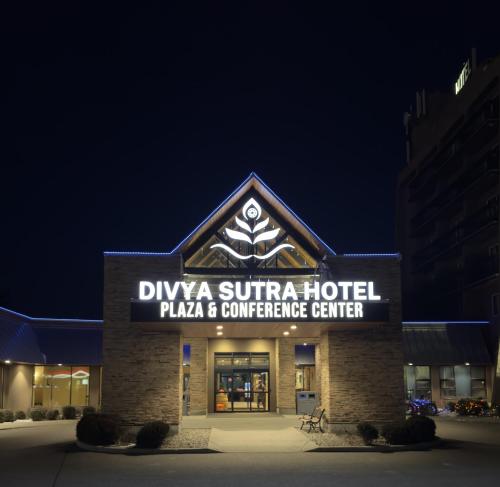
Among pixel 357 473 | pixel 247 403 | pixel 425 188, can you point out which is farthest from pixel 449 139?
pixel 357 473

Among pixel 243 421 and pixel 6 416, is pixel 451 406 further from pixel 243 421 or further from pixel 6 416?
pixel 6 416

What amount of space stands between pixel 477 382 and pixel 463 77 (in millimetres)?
27540

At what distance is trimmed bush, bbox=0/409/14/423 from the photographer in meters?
35.2

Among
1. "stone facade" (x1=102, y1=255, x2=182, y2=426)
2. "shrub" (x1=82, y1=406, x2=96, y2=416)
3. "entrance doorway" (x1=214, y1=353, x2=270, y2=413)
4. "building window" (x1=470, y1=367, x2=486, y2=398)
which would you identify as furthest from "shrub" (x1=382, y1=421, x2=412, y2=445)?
"building window" (x1=470, y1=367, x2=486, y2=398)

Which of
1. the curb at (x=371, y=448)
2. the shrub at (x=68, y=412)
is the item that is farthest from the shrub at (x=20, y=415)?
the curb at (x=371, y=448)

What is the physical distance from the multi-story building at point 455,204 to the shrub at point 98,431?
28112 mm

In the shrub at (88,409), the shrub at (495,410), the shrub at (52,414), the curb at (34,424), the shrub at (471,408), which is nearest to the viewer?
the curb at (34,424)

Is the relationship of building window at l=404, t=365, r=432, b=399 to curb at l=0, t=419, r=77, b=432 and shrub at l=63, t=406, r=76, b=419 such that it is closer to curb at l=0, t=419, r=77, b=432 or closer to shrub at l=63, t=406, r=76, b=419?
shrub at l=63, t=406, r=76, b=419

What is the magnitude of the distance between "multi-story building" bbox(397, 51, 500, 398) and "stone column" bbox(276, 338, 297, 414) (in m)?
14.7

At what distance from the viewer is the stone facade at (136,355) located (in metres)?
25.9

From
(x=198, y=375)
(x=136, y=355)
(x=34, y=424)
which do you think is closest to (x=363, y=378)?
(x=136, y=355)

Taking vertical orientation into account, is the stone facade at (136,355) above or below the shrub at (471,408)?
above

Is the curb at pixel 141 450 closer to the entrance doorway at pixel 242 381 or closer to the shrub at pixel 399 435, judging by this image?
the shrub at pixel 399 435

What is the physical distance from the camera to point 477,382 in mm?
45625
